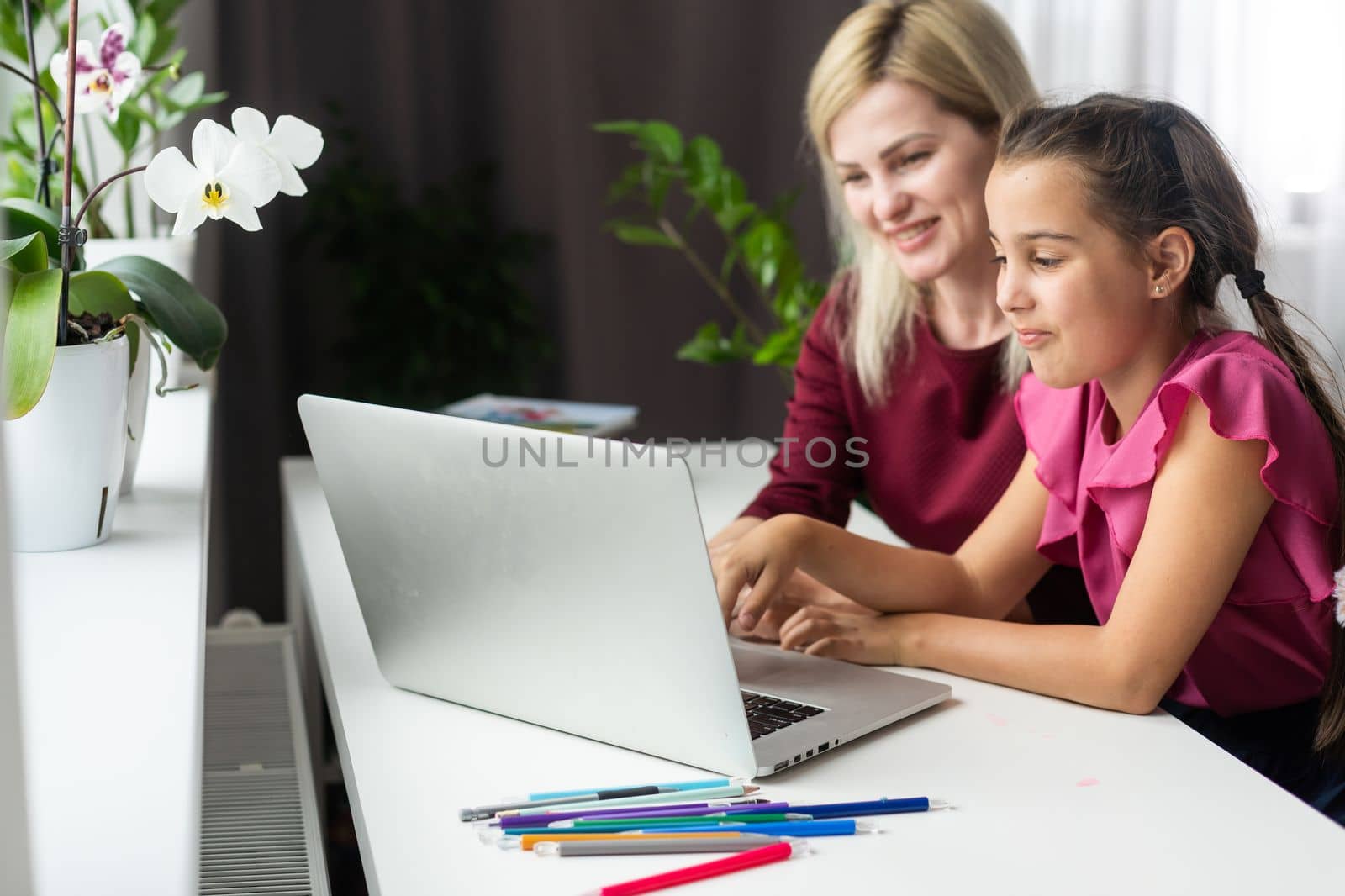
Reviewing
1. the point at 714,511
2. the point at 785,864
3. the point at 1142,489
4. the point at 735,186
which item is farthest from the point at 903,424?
the point at 785,864

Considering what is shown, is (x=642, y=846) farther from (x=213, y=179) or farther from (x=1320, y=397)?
(x=1320, y=397)

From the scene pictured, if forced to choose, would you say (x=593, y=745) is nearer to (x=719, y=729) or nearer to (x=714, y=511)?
(x=719, y=729)

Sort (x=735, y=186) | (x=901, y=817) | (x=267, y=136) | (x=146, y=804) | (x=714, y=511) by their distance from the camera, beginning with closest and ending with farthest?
(x=146, y=804), (x=901, y=817), (x=267, y=136), (x=714, y=511), (x=735, y=186)

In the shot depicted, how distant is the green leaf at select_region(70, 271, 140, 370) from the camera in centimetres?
102

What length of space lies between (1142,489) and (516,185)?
5.78 feet

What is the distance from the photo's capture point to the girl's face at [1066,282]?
1.03 m

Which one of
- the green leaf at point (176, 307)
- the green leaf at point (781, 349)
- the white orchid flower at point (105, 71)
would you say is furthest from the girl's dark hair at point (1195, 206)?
the green leaf at point (781, 349)

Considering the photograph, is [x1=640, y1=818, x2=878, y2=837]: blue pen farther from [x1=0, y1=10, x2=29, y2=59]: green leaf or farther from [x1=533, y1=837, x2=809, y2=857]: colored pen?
[x1=0, y1=10, x2=29, y2=59]: green leaf

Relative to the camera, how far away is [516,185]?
8.52 feet

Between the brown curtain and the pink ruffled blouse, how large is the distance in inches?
52.5

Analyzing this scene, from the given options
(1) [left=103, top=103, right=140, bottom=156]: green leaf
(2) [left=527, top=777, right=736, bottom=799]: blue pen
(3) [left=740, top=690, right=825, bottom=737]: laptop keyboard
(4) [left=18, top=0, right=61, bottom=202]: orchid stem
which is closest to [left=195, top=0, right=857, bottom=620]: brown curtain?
(1) [left=103, top=103, right=140, bottom=156]: green leaf

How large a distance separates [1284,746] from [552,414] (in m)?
1.01

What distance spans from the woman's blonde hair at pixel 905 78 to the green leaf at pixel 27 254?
0.82m

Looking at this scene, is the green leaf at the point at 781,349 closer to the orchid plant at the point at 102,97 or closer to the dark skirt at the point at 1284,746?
the orchid plant at the point at 102,97
